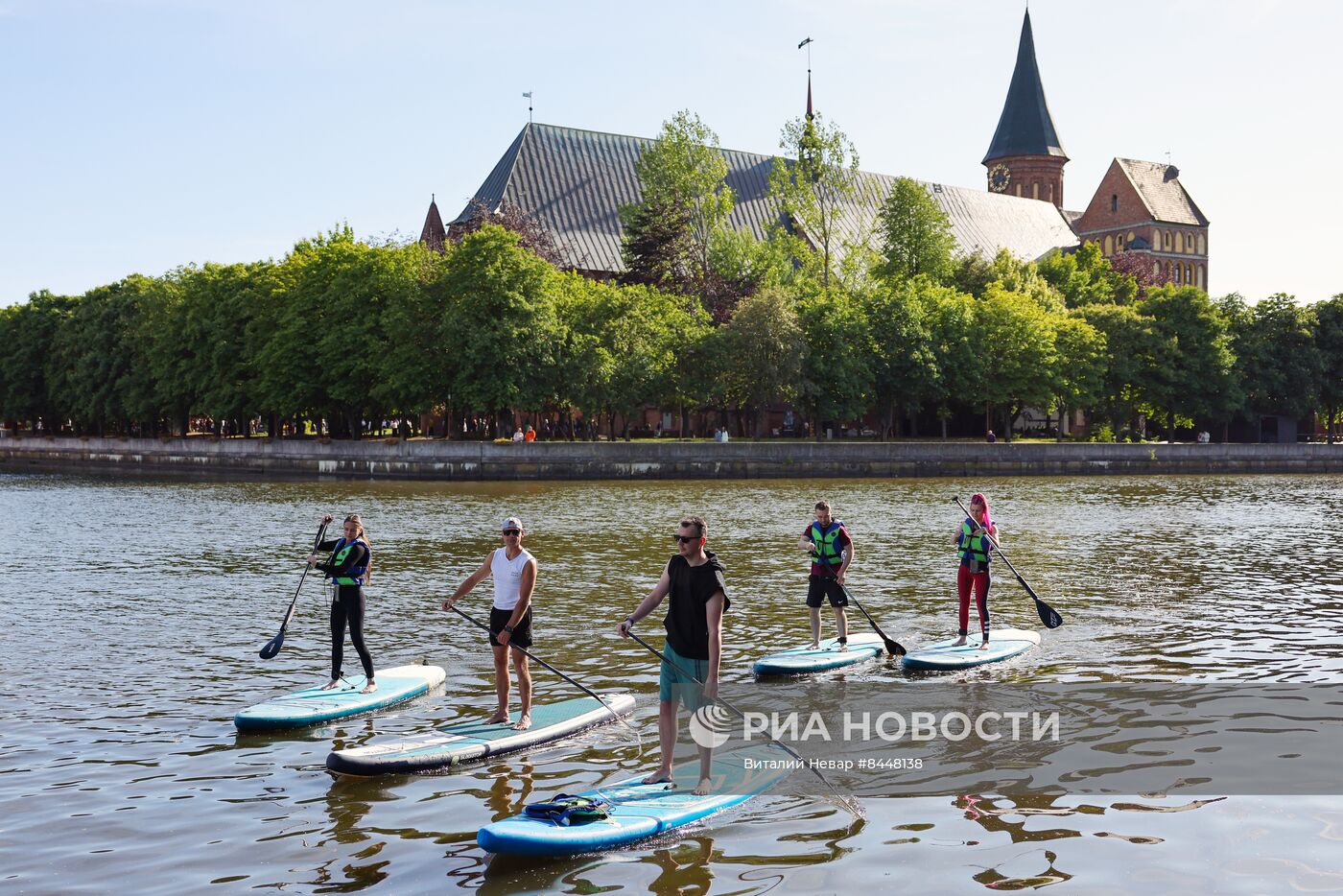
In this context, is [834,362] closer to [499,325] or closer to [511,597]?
[499,325]

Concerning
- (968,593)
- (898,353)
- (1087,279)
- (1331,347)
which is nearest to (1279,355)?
(1331,347)

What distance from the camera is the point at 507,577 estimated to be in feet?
42.4

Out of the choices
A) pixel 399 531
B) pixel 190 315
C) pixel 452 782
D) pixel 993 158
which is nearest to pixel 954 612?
pixel 452 782

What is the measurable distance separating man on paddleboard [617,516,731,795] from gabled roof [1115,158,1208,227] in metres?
164

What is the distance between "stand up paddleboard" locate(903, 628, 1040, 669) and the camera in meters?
16.8

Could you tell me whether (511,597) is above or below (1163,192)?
below

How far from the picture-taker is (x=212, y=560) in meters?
31.5

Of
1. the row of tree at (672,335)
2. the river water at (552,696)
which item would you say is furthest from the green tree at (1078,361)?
the river water at (552,696)

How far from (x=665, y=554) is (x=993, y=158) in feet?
492

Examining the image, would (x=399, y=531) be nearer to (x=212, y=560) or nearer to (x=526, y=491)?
(x=212, y=560)

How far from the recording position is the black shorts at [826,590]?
56.5ft

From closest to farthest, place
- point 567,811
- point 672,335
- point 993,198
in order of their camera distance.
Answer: point 567,811, point 672,335, point 993,198

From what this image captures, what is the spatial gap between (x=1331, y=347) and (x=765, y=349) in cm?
5086

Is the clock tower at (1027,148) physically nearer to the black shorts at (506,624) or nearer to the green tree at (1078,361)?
the green tree at (1078,361)
